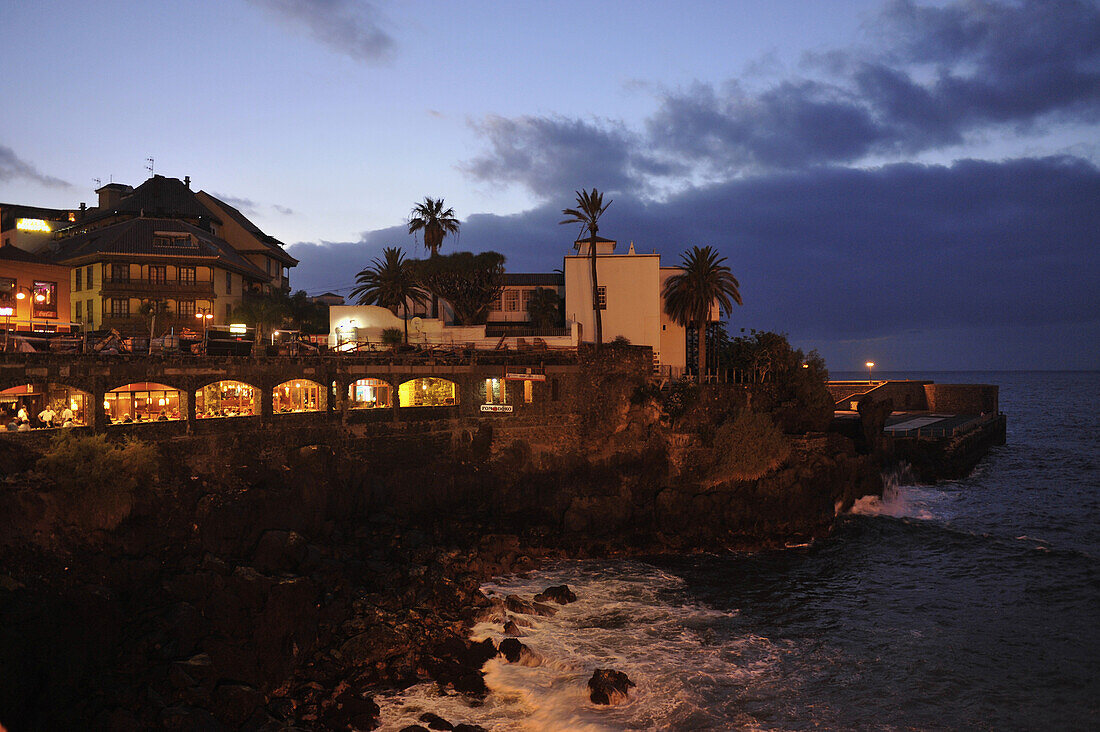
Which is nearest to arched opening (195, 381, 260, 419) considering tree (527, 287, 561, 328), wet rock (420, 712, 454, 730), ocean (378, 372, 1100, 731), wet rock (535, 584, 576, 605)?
ocean (378, 372, 1100, 731)

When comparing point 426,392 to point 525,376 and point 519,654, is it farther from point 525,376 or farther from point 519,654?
point 519,654

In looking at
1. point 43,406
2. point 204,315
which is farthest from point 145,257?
point 43,406

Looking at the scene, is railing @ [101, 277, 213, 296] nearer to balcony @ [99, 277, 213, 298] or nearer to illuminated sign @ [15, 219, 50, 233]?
balcony @ [99, 277, 213, 298]

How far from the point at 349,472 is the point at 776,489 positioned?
2536cm

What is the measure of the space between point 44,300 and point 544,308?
38099 mm

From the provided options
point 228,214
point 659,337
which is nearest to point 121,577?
point 659,337

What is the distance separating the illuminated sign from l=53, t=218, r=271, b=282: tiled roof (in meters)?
7.02

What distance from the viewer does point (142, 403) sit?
1454 inches

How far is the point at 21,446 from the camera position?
28.7 metres

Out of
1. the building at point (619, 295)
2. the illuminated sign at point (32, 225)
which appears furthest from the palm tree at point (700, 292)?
the illuminated sign at point (32, 225)

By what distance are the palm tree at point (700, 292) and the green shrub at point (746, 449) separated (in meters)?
11.9

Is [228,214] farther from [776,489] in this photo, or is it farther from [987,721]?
[987,721]

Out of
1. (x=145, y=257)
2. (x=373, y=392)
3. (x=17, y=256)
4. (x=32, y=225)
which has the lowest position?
(x=373, y=392)

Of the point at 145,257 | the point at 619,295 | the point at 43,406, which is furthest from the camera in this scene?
the point at 145,257
